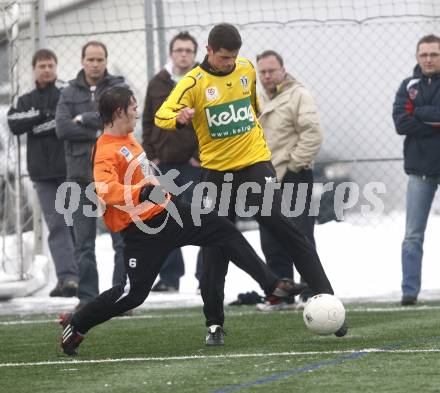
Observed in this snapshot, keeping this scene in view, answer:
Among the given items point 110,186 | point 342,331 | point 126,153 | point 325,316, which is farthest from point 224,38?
point 342,331

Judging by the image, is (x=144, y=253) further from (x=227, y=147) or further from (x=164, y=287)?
(x=164, y=287)

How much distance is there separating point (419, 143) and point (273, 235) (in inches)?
110

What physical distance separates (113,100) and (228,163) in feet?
3.20

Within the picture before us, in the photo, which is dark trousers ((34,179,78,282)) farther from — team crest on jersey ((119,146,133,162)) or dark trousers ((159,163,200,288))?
team crest on jersey ((119,146,133,162))

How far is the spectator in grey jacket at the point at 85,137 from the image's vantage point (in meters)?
10.8

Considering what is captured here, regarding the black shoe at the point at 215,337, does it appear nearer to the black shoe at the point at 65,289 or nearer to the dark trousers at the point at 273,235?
the dark trousers at the point at 273,235

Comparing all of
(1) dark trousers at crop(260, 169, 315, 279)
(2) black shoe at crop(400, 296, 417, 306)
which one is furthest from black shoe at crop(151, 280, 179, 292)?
(2) black shoe at crop(400, 296, 417, 306)

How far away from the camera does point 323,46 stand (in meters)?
14.0

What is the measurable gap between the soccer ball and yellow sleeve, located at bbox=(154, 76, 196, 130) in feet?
4.57

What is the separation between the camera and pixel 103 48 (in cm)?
1104

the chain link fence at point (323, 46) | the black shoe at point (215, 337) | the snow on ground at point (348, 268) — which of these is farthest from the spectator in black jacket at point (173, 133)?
the black shoe at point (215, 337)

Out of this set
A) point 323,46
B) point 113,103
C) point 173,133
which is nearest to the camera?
point 113,103

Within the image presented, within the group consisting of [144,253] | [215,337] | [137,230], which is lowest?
[215,337]

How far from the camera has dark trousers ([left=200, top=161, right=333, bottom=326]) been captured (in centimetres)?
830
